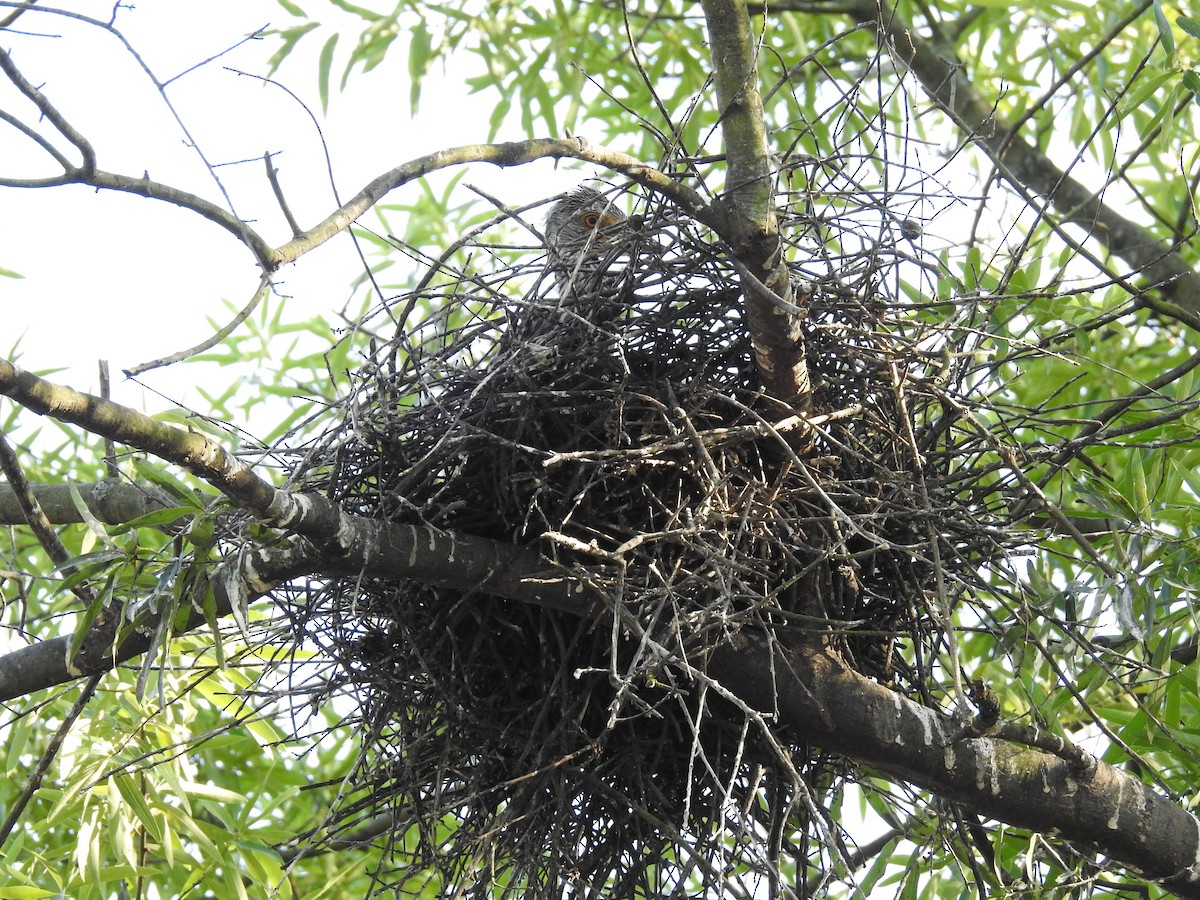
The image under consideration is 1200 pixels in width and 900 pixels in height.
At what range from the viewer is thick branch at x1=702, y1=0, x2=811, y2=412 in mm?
1813

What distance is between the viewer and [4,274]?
305 centimetres

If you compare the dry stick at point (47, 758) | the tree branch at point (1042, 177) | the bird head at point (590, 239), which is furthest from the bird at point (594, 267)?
the tree branch at point (1042, 177)

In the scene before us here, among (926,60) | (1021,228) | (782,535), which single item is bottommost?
(782,535)

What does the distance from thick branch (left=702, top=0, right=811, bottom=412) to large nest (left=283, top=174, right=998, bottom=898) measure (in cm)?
15

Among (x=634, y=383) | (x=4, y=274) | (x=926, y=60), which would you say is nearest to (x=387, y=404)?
(x=634, y=383)

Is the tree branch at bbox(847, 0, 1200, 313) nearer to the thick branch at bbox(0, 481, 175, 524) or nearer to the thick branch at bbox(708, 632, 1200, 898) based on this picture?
the thick branch at bbox(708, 632, 1200, 898)

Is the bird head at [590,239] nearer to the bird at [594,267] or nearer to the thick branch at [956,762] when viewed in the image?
the bird at [594,267]

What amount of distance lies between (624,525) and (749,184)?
0.56 metres

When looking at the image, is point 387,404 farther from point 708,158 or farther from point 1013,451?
point 1013,451

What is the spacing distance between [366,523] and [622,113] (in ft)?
10.4

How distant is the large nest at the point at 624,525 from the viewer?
6.42 ft

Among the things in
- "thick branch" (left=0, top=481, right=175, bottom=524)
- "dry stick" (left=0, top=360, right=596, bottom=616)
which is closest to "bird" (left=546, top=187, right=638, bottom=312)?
"dry stick" (left=0, top=360, right=596, bottom=616)

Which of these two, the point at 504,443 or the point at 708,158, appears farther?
the point at 708,158

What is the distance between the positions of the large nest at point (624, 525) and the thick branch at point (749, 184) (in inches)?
6.0
